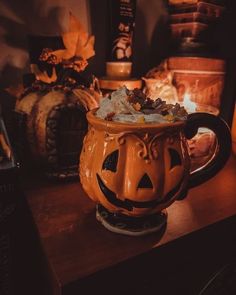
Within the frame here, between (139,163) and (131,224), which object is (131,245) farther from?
(139,163)

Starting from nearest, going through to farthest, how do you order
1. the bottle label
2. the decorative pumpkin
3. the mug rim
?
the mug rim, the decorative pumpkin, the bottle label

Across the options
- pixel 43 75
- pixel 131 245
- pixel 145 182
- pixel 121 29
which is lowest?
pixel 131 245

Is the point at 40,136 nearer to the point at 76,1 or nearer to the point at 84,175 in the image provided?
the point at 84,175

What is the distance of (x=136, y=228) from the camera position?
0.49 metres

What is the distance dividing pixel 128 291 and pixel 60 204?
8.7 inches

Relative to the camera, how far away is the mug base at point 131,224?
49cm

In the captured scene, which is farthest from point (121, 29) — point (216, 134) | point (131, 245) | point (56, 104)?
point (131, 245)

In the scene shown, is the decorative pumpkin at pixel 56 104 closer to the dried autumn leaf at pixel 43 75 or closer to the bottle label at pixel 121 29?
the dried autumn leaf at pixel 43 75

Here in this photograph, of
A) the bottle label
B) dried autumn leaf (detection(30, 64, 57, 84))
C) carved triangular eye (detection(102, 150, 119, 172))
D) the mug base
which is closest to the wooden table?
the mug base

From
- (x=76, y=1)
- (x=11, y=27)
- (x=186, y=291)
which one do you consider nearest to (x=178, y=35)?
(x=76, y=1)

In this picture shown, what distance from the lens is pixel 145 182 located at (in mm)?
435

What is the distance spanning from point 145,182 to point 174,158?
0.06 metres

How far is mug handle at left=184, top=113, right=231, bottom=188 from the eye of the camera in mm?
466

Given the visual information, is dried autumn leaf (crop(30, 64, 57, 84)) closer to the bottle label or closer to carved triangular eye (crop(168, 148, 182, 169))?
the bottle label
